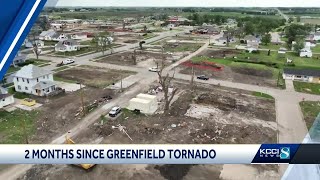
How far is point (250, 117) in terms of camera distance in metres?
12.5

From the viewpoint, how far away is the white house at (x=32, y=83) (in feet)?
50.6

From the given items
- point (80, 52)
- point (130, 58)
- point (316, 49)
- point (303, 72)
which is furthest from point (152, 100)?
point (316, 49)

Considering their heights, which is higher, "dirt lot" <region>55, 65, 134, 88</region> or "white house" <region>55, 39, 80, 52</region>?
"white house" <region>55, 39, 80, 52</region>

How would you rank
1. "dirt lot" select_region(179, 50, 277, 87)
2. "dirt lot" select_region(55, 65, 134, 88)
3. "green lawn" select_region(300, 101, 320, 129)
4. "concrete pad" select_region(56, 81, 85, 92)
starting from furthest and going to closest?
"dirt lot" select_region(179, 50, 277, 87) → "dirt lot" select_region(55, 65, 134, 88) → "concrete pad" select_region(56, 81, 85, 92) → "green lawn" select_region(300, 101, 320, 129)

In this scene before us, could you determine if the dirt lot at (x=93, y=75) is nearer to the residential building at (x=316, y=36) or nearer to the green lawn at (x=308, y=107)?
the green lawn at (x=308, y=107)

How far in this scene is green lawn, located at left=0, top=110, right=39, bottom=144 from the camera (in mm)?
10102

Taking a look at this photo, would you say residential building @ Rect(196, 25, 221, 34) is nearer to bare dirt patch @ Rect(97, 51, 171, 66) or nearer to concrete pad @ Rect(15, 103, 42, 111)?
bare dirt patch @ Rect(97, 51, 171, 66)

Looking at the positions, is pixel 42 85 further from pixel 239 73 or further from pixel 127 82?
pixel 239 73

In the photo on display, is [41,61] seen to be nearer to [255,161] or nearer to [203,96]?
[203,96]

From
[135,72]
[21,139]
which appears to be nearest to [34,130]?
[21,139]

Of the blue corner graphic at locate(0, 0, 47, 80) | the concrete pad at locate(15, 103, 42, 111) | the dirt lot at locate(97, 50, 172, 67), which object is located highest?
the blue corner graphic at locate(0, 0, 47, 80)

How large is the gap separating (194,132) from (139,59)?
16.0 meters

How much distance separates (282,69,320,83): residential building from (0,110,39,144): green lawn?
15781 millimetres

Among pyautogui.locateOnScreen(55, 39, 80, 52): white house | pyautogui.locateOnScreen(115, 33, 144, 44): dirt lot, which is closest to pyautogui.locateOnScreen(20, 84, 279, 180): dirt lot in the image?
pyautogui.locateOnScreen(55, 39, 80, 52): white house
